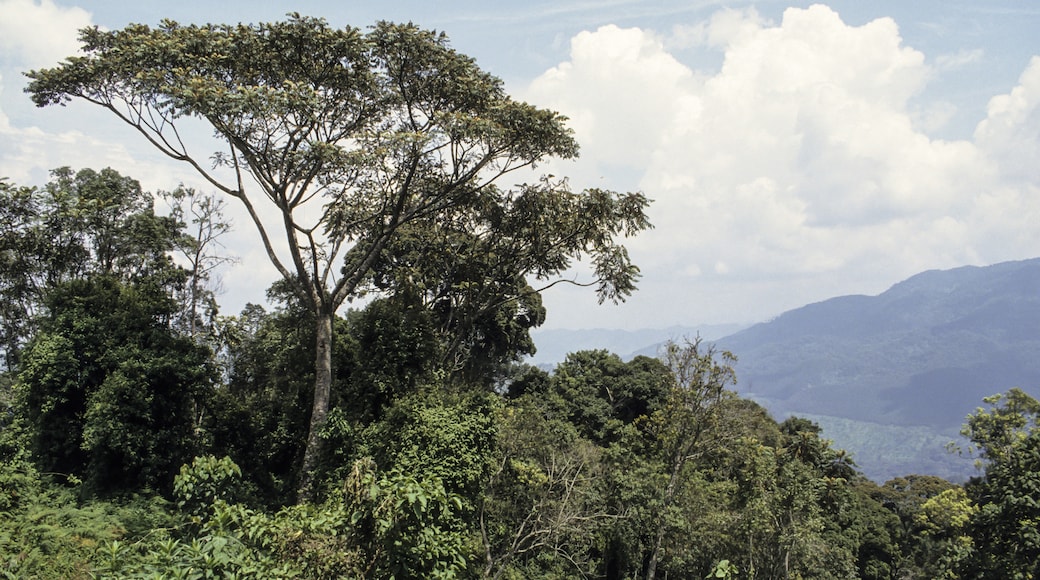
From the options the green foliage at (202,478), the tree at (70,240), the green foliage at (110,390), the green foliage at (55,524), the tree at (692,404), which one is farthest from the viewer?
the tree at (692,404)

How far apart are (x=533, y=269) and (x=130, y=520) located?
1117 centimetres

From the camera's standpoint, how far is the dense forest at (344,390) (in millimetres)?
8078

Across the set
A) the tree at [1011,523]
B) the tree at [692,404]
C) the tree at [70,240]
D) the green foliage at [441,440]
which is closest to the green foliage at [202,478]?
the green foliage at [441,440]

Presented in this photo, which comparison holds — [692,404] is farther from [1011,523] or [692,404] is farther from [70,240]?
[70,240]

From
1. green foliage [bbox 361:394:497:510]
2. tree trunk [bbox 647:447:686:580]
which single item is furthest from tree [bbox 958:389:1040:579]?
green foliage [bbox 361:394:497:510]

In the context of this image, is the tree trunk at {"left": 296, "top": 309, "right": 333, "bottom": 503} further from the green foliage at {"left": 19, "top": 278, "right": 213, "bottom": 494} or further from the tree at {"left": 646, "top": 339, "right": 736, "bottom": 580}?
the tree at {"left": 646, "top": 339, "right": 736, "bottom": 580}

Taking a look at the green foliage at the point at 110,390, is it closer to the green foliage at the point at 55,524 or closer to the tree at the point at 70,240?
the green foliage at the point at 55,524

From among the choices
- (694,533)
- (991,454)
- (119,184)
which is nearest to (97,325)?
(119,184)

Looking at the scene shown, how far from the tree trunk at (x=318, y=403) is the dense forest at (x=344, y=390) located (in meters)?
0.06

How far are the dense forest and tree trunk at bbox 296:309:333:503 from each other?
0.20 feet

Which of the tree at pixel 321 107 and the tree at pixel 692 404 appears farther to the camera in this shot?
the tree at pixel 692 404

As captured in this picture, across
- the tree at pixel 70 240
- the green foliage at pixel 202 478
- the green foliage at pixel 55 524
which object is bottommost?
the green foliage at pixel 55 524

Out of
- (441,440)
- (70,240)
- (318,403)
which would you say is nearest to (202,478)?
(441,440)

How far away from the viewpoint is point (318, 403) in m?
13.5
